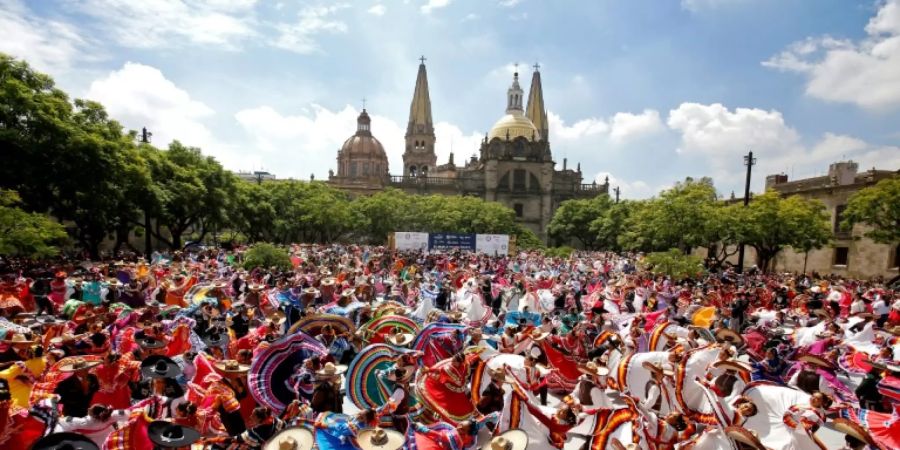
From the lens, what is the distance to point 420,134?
82.2m

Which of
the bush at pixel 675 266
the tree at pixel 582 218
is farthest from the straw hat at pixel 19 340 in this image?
the tree at pixel 582 218

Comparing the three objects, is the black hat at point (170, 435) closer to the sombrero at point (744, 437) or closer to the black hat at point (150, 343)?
the black hat at point (150, 343)

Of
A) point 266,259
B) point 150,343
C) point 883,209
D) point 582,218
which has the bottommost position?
point 266,259

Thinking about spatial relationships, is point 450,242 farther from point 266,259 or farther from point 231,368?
point 231,368

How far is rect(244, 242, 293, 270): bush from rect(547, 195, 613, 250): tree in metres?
43.5

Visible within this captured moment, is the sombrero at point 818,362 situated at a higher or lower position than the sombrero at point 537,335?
higher

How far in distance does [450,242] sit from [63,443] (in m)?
31.7

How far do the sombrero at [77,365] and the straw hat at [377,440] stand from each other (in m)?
3.45

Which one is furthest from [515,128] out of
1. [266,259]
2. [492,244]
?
[266,259]

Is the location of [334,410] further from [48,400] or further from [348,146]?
[348,146]

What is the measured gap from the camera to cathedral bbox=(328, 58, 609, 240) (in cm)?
7281

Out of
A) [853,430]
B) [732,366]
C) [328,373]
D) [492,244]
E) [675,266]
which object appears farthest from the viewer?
[492,244]

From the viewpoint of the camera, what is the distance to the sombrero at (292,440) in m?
3.78

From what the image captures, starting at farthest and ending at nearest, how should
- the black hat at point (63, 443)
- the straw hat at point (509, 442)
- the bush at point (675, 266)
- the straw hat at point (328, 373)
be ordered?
the bush at point (675, 266) → the straw hat at point (328, 373) → the straw hat at point (509, 442) → the black hat at point (63, 443)
